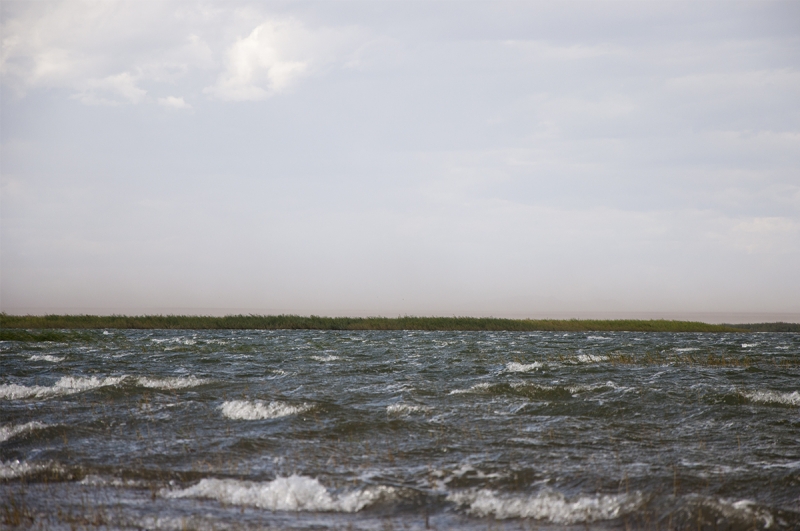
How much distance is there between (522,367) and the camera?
21.6 m

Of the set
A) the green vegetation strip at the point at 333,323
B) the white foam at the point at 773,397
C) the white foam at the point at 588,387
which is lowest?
the green vegetation strip at the point at 333,323

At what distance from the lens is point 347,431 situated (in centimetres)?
1133

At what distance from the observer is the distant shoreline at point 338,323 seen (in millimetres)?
57594

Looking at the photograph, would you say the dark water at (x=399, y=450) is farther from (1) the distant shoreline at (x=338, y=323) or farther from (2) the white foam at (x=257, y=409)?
(1) the distant shoreline at (x=338, y=323)

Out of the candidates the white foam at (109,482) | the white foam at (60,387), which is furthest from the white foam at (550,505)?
the white foam at (60,387)

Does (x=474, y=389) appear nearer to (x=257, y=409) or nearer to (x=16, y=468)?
(x=257, y=409)

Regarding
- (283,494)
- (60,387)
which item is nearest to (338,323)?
(60,387)

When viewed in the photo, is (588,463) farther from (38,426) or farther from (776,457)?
(38,426)

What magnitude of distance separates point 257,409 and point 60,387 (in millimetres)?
7236

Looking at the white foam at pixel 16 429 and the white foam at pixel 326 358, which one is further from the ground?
the white foam at pixel 16 429

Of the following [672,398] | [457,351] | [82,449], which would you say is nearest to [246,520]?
[82,449]

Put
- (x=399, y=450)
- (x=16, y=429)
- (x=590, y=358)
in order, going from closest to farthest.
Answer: (x=399, y=450)
(x=16, y=429)
(x=590, y=358)

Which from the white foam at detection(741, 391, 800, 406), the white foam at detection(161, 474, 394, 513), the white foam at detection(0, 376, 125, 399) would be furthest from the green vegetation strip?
the white foam at detection(161, 474, 394, 513)

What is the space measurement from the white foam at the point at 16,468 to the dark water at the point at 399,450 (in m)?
0.03
